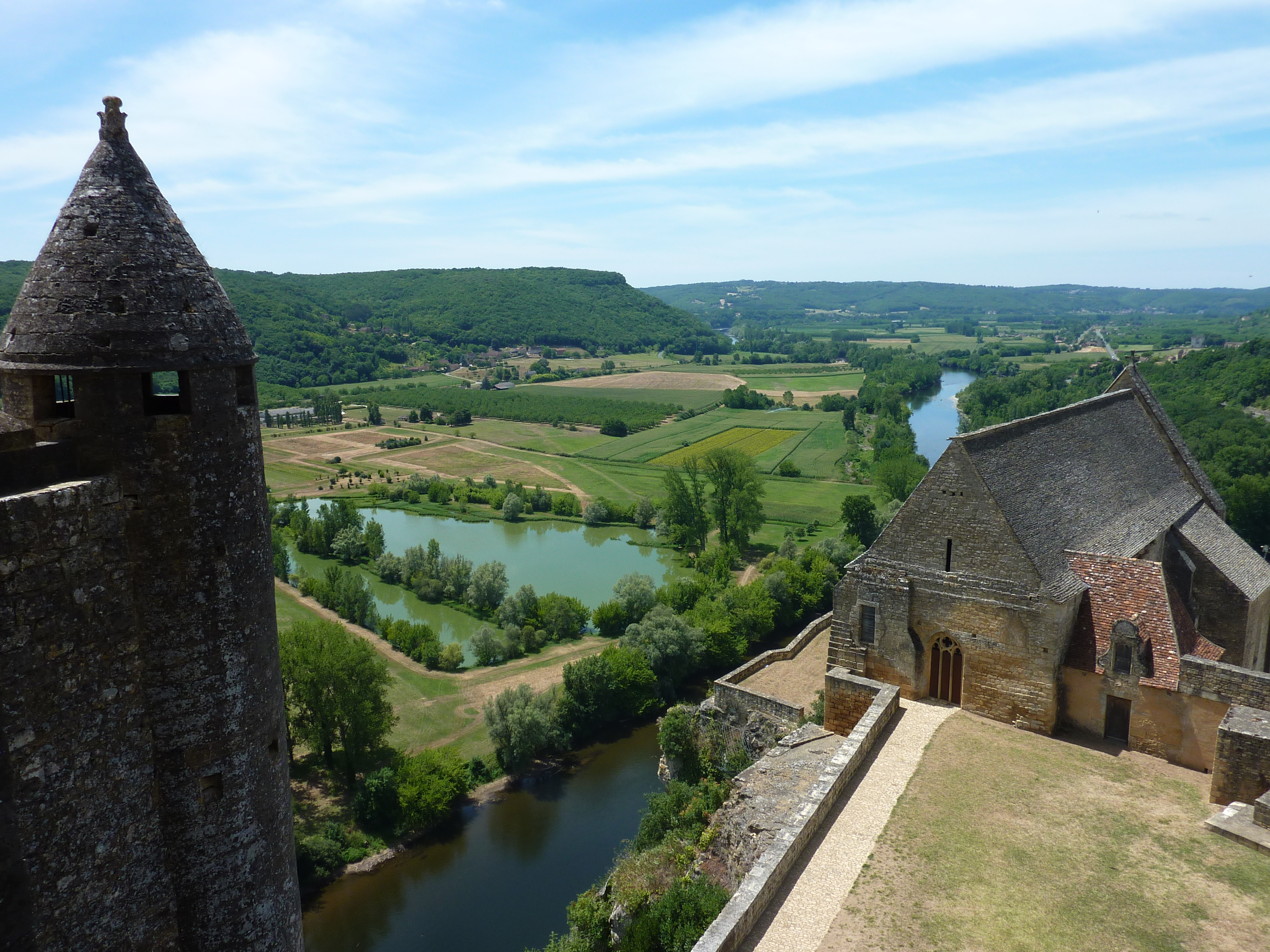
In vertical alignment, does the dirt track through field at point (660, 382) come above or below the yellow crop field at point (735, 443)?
above

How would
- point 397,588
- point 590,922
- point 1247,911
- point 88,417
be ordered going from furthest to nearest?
1. point 397,588
2. point 590,922
3. point 1247,911
4. point 88,417

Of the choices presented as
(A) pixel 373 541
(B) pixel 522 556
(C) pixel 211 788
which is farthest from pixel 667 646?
(C) pixel 211 788

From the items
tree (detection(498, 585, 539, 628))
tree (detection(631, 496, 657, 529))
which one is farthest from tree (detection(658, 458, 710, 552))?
tree (detection(498, 585, 539, 628))

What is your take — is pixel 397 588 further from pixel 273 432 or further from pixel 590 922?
pixel 273 432

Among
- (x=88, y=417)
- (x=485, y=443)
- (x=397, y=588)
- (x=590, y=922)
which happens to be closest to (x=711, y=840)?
(x=590, y=922)

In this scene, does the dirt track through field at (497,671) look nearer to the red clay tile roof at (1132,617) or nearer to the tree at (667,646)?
the tree at (667,646)

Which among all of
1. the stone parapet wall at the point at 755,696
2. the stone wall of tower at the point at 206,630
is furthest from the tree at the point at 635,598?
the stone wall of tower at the point at 206,630
